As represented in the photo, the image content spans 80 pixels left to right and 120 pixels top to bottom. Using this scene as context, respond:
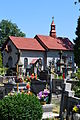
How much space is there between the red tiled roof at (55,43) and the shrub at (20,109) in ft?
Result: 116

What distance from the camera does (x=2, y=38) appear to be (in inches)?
2709

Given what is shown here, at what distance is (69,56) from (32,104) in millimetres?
38771

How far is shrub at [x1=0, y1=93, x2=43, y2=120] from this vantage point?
26.6 feet

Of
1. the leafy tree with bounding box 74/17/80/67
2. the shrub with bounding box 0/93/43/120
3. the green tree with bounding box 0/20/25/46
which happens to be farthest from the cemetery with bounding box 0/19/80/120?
the green tree with bounding box 0/20/25/46

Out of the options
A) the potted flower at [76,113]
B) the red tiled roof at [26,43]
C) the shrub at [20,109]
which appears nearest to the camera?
the potted flower at [76,113]

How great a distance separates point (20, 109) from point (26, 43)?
35366mm

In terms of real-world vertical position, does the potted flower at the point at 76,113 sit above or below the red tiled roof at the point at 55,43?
below

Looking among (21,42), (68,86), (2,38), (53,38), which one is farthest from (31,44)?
(68,86)

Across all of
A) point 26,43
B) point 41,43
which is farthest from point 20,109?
point 41,43

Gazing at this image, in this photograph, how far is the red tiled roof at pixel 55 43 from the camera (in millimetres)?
44500

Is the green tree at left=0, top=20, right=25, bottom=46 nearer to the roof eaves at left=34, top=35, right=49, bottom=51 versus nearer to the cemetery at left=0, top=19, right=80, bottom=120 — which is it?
the roof eaves at left=34, top=35, right=49, bottom=51

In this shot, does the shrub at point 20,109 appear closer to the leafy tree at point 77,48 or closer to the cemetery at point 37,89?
the cemetery at point 37,89

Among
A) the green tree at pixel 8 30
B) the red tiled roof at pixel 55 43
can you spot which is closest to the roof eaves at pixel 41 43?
the red tiled roof at pixel 55 43

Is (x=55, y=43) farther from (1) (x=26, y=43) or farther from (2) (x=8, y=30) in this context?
(2) (x=8, y=30)
